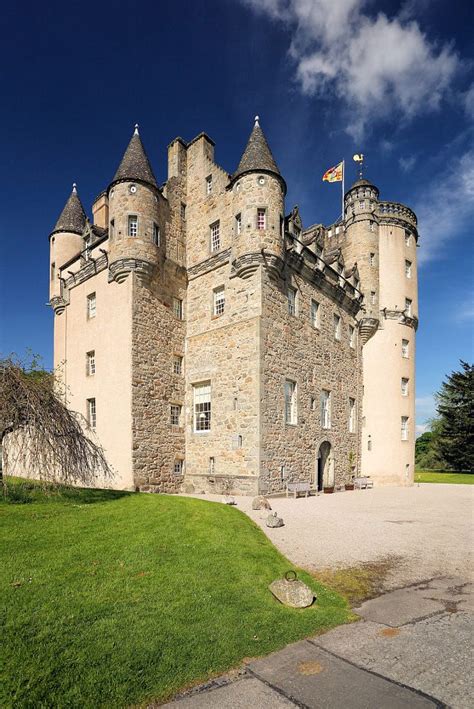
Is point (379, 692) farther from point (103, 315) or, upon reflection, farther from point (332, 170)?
point (332, 170)

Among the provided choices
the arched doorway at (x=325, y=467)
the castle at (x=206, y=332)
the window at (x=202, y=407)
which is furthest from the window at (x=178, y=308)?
the arched doorway at (x=325, y=467)

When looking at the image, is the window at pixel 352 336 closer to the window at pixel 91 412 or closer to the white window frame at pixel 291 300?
the white window frame at pixel 291 300

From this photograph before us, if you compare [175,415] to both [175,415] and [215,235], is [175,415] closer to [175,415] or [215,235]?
[175,415]

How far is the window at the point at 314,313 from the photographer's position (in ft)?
80.1

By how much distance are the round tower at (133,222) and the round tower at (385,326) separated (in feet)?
48.6

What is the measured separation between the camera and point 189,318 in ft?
77.0

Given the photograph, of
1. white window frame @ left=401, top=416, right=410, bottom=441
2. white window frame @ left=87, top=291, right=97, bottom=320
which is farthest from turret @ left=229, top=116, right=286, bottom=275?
white window frame @ left=401, top=416, right=410, bottom=441

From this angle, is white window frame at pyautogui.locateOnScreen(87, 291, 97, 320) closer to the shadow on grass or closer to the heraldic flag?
the shadow on grass

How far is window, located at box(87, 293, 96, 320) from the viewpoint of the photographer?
24.0 m

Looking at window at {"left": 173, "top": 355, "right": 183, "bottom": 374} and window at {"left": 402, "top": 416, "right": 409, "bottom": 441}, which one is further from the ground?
window at {"left": 173, "top": 355, "right": 183, "bottom": 374}

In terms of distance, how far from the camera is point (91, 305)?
24.1 meters

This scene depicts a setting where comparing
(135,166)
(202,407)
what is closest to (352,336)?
(202,407)

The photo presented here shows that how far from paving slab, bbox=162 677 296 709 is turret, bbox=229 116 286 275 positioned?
17.3 meters

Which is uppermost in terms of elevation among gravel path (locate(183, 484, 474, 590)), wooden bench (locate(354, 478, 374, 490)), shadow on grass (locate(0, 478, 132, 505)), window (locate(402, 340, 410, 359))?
window (locate(402, 340, 410, 359))
